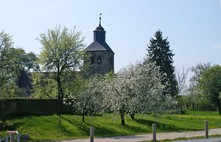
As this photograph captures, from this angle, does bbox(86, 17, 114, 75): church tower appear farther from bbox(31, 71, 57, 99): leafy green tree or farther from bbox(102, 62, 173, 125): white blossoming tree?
bbox(102, 62, 173, 125): white blossoming tree

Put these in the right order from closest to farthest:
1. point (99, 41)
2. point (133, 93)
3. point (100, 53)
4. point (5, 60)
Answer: point (5, 60) < point (133, 93) < point (100, 53) < point (99, 41)

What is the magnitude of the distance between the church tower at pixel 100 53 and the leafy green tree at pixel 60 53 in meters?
37.3

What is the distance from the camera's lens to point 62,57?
4178cm

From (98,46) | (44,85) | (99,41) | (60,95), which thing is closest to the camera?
(60,95)

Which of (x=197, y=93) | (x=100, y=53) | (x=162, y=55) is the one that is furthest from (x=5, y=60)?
(x=197, y=93)

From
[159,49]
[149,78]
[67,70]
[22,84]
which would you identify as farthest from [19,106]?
[22,84]

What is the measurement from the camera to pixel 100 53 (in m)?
81.9

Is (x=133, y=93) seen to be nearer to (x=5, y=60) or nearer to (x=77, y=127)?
(x=77, y=127)

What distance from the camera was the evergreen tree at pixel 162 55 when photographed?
220 ft

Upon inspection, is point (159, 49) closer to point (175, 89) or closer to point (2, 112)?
point (175, 89)

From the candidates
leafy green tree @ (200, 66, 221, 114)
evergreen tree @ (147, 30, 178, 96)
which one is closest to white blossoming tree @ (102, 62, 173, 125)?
evergreen tree @ (147, 30, 178, 96)

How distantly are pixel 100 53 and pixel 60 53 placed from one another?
40.3m

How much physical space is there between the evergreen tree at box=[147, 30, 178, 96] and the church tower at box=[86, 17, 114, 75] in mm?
15132

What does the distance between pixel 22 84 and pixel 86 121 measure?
6000 centimetres
